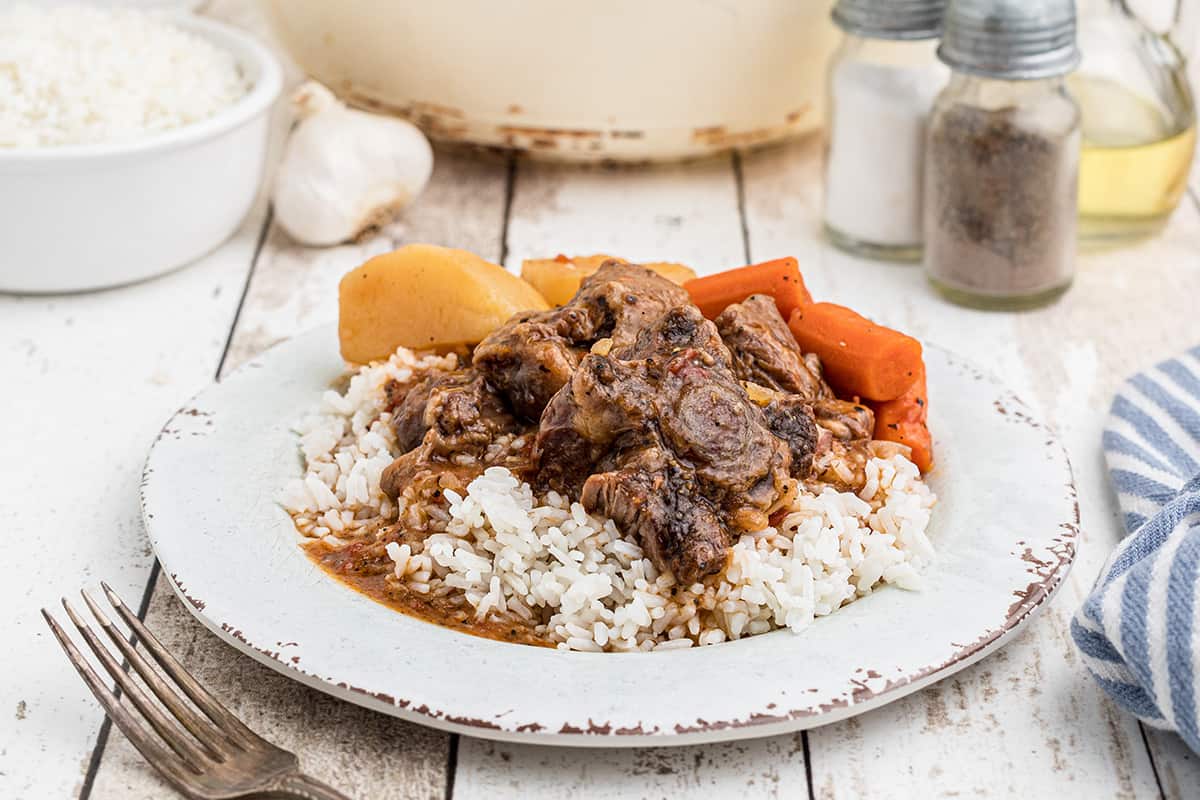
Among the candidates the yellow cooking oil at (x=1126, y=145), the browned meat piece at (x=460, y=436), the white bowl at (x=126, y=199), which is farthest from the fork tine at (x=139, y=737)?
the yellow cooking oil at (x=1126, y=145)

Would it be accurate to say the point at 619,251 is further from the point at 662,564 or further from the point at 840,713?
the point at 840,713

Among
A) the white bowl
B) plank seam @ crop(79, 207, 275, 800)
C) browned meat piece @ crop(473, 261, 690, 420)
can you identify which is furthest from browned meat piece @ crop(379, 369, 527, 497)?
the white bowl

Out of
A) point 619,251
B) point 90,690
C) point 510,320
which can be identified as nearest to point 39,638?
point 90,690

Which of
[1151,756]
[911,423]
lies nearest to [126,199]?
[911,423]

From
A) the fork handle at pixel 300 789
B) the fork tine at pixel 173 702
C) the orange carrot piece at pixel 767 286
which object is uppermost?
the orange carrot piece at pixel 767 286

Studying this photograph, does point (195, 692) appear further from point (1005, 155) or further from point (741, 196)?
point (741, 196)

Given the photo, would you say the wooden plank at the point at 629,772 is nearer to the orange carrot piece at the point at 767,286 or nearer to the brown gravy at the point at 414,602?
the brown gravy at the point at 414,602

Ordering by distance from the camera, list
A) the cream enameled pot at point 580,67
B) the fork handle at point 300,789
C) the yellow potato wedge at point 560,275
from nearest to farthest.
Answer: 1. the fork handle at point 300,789
2. the yellow potato wedge at point 560,275
3. the cream enameled pot at point 580,67

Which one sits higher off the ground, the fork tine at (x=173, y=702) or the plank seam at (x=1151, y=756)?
the fork tine at (x=173, y=702)
